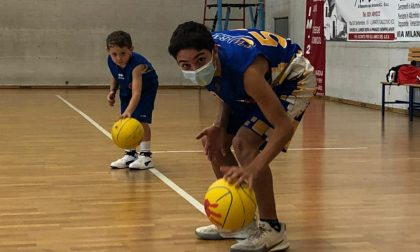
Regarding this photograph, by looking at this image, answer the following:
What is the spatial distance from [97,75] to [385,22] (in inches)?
319

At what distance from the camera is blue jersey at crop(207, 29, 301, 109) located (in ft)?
10.2

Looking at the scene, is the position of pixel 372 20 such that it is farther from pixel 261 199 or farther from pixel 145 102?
pixel 261 199

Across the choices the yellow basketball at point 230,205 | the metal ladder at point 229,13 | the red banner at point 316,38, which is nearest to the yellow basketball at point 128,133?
the yellow basketball at point 230,205

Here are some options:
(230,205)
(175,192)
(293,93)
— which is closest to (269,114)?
(230,205)

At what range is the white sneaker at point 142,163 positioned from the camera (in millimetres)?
5910

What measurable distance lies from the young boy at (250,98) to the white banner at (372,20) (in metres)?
7.67

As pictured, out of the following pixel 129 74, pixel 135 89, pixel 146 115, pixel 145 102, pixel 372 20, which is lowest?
pixel 146 115

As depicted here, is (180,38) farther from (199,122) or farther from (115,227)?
(199,122)

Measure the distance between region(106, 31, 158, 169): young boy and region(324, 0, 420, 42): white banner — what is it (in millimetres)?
5905

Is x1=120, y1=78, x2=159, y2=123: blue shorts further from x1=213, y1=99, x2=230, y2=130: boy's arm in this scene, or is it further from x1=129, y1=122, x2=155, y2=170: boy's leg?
x1=213, y1=99, x2=230, y2=130: boy's arm

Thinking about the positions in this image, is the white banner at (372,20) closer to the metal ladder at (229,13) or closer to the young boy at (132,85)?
the metal ladder at (229,13)

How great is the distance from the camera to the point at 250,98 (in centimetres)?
328

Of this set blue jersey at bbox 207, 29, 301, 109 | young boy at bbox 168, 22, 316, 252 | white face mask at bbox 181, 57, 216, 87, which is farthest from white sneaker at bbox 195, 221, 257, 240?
white face mask at bbox 181, 57, 216, 87

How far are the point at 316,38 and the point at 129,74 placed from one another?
9.14 m
